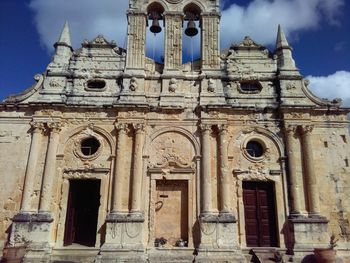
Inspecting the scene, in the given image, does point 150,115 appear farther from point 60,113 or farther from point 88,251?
point 88,251

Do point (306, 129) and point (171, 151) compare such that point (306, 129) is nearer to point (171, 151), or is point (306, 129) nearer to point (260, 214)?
point (260, 214)

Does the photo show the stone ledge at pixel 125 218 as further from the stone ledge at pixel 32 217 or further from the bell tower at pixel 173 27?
the bell tower at pixel 173 27

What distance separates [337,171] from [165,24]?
961cm

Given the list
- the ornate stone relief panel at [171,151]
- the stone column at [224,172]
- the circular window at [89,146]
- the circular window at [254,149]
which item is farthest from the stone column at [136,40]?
the circular window at [254,149]

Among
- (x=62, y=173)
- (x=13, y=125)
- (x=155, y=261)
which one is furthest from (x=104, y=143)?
(x=155, y=261)

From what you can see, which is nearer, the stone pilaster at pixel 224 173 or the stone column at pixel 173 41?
the stone pilaster at pixel 224 173

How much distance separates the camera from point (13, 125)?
13938 mm

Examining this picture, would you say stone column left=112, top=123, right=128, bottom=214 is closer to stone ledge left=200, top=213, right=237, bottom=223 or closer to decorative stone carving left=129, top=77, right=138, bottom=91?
decorative stone carving left=129, top=77, right=138, bottom=91

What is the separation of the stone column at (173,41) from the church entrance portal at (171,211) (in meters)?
5.12

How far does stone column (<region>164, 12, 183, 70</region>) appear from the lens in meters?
14.9

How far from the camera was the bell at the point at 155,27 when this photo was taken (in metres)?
16.0

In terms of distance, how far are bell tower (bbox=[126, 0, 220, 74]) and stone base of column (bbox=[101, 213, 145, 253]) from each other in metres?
6.24

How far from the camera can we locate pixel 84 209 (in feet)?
44.6

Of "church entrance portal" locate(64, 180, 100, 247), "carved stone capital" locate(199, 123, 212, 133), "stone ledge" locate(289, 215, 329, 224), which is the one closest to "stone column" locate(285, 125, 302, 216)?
"stone ledge" locate(289, 215, 329, 224)
